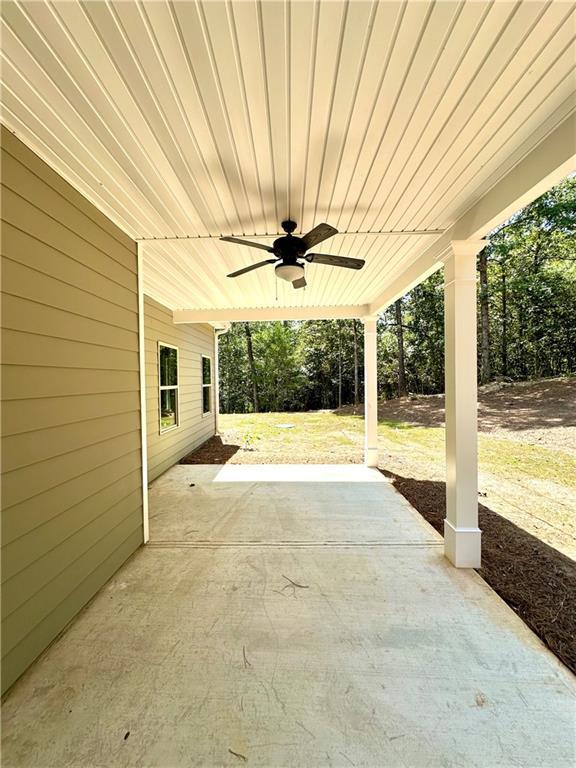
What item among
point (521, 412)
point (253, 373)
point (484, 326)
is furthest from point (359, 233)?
point (253, 373)

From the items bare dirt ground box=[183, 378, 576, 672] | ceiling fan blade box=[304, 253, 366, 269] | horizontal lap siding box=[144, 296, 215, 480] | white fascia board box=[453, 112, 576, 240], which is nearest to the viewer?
white fascia board box=[453, 112, 576, 240]

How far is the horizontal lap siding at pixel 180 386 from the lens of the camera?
4.67 metres

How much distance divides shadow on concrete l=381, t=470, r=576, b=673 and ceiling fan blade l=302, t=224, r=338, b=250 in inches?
107

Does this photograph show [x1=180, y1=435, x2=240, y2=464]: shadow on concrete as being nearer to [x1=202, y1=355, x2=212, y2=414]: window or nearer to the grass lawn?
the grass lawn

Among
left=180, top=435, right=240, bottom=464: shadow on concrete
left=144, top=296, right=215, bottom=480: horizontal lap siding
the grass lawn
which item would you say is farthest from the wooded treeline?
left=180, top=435, right=240, bottom=464: shadow on concrete

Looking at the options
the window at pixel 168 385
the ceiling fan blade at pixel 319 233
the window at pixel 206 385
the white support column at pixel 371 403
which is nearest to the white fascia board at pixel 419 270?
the white support column at pixel 371 403

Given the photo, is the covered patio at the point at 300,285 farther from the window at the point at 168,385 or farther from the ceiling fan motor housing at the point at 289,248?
the window at the point at 168,385

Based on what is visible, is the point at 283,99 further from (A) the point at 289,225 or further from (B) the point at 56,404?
(B) the point at 56,404

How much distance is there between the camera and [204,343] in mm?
7637

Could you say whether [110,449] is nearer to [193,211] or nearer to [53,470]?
[53,470]

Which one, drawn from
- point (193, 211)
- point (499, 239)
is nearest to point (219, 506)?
point (193, 211)

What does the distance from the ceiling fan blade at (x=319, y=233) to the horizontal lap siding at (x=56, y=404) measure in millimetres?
1517

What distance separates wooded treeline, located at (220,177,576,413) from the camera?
11.8 m

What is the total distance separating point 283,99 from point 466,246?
1.75 metres
